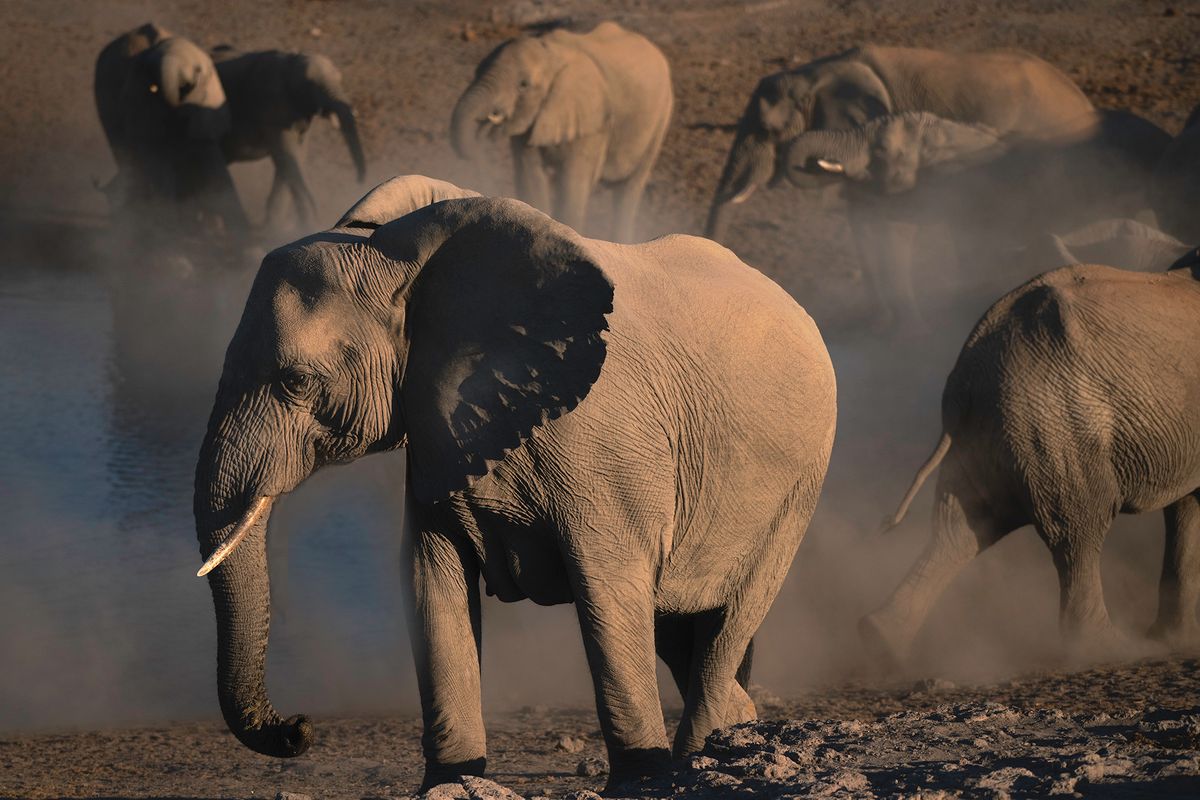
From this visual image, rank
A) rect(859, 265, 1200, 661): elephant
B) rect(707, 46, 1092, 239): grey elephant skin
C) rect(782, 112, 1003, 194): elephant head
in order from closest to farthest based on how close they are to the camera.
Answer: rect(859, 265, 1200, 661): elephant, rect(782, 112, 1003, 194): elephant head, rect(707, 46, 1092, 239): grey elephant skin

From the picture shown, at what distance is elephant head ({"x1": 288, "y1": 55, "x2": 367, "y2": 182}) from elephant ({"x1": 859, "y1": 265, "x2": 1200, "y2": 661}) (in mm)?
8553

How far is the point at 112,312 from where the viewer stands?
11648mm

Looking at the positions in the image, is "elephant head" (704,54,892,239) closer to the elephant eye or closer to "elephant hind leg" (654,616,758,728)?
"elephant hind leg" (654,616,758,728)

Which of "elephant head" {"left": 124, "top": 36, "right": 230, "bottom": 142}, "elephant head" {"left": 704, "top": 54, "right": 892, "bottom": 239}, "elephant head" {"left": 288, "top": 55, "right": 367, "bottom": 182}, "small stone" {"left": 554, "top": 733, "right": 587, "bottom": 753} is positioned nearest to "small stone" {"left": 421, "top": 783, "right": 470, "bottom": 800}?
"small stone" {"left": 554, "top": 733, "right": 587, "bottom": 753}

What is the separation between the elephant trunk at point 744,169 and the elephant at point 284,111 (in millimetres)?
3285

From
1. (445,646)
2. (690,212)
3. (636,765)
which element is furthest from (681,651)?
(690,212)

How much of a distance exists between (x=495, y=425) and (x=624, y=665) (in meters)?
0.59

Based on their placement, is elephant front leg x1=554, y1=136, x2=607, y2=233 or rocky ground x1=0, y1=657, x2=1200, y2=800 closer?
rocky ground x1=0, y1=657, x2=1200, y2=800

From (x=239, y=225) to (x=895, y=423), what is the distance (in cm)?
675

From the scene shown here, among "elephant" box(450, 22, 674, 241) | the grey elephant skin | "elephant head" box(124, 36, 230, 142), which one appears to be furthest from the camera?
"elephant head" box(124, 36, 230, 142)

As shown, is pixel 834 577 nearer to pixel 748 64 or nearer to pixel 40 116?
pixel 748 64

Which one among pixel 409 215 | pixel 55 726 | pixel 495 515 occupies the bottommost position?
pixel 55 726

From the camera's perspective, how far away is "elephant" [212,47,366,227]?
44.5 feet

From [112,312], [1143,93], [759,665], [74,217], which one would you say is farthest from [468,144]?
[759,665]
